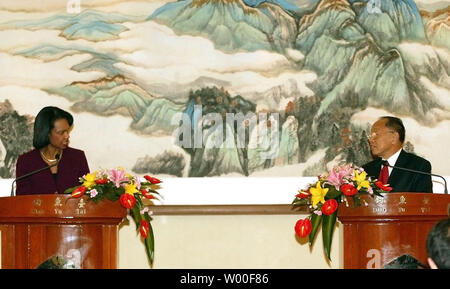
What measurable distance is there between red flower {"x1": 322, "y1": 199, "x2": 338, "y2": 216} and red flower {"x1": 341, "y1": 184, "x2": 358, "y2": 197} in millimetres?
91

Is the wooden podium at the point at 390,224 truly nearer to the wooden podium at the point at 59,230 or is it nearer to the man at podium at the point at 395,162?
the man at podium at the point at 395,162

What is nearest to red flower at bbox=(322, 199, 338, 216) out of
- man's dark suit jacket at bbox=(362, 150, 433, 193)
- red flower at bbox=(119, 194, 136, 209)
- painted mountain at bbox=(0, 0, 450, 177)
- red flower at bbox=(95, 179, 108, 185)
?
man's dark suit jacket at bbox=(362, 150, 433, 193)

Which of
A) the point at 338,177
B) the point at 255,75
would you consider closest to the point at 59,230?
the point at 338,177

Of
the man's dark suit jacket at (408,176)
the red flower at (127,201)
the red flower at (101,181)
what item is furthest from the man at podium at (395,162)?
the red flower at (101,181)

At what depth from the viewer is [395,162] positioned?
6203 millimetres

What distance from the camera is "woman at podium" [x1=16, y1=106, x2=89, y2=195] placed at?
594 centimetres

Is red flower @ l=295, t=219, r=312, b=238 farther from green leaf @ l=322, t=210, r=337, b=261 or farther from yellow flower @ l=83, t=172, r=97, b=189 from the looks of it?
yellow flower @ l=83, t=172, r=97, b=189

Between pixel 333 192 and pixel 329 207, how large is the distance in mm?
112

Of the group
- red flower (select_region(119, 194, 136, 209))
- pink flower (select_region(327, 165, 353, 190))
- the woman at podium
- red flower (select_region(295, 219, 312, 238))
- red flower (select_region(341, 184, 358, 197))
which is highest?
the woman at podium

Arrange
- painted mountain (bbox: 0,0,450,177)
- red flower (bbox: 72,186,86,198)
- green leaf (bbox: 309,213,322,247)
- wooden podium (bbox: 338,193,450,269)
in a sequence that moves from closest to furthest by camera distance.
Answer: red flower (bbox: 72,186,86,198) → wooden podium (bbox: 338,193,450,269) → green leaf (bbox: 309,213,322,247) → painted mountain (bbox: 0,0,450,177)

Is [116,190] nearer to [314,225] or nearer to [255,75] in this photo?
[314,225]

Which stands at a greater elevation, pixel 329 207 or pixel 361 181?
pixel 361 181

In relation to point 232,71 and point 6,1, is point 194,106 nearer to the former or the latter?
point 232,71
